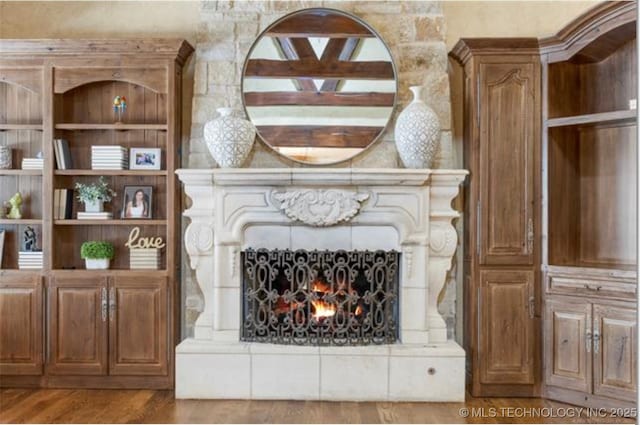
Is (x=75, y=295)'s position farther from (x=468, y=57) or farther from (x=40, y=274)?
(x=468, y=57)

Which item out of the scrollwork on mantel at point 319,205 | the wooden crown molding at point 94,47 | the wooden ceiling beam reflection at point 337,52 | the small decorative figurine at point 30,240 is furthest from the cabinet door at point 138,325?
the wooden ceiling beam reflection at point 337,52

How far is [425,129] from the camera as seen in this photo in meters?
3.71

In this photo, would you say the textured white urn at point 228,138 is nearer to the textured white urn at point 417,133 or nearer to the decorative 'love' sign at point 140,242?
the decorative 'love' sign at point 140,242

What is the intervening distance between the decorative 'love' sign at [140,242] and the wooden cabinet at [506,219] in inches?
85.2

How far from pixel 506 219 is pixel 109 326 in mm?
2740

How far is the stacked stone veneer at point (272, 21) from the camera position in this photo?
13.2 ft

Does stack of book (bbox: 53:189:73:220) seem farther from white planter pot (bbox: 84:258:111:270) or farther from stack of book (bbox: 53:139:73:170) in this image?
white planter pot (bbox: 84:258:111:270)

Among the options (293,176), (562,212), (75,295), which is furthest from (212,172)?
(562,212)

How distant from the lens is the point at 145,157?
404cm

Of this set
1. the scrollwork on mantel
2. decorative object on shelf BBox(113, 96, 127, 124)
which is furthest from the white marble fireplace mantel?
decorative object on shelf BBox(113, 96, 127, 124)

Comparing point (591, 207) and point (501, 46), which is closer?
point (501, 46)

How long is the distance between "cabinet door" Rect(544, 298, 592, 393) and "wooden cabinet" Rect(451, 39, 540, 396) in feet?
0.32

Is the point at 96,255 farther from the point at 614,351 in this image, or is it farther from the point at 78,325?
the point at 614,351

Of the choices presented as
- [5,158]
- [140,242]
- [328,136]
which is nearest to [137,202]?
[140,242]
